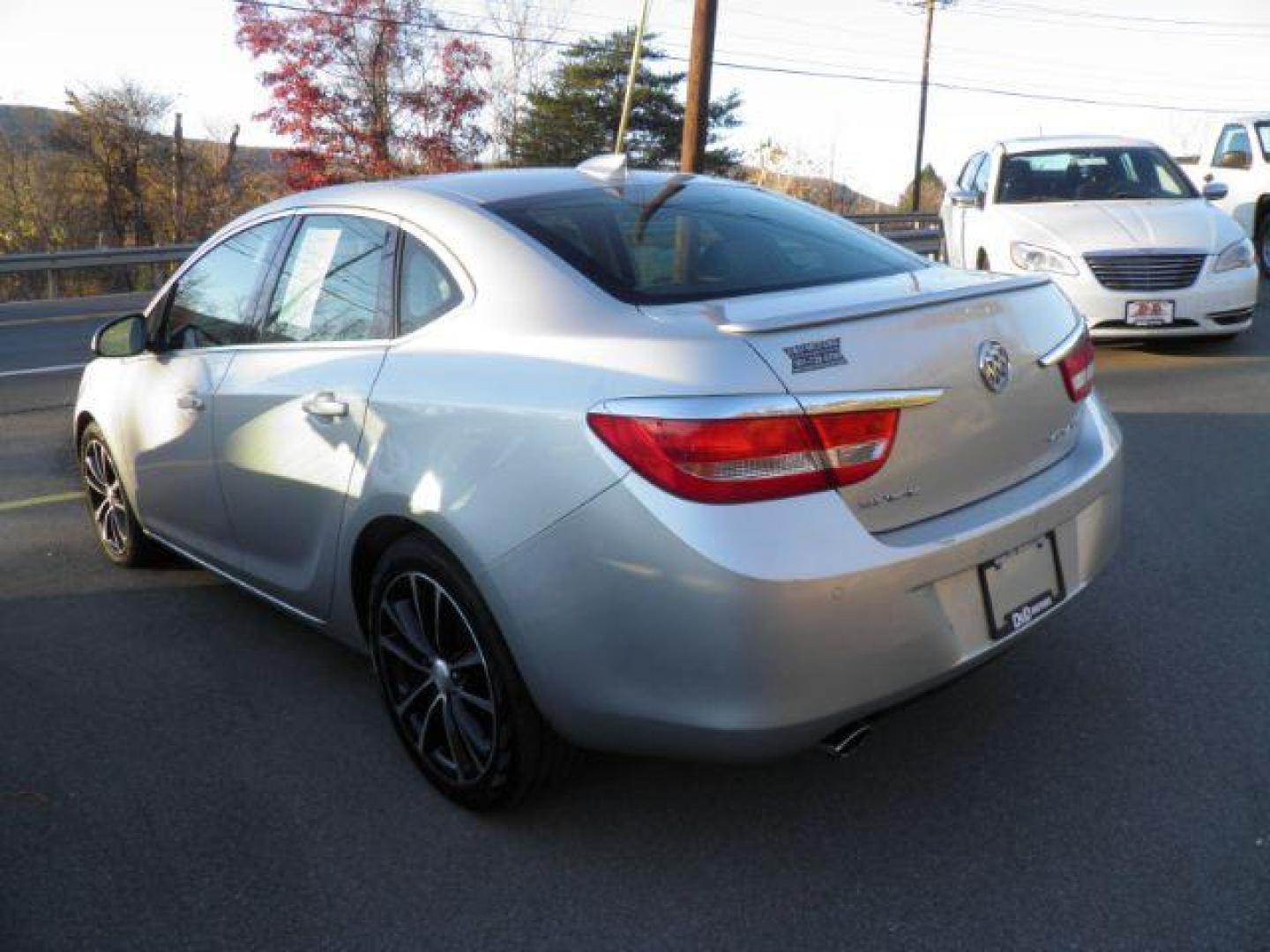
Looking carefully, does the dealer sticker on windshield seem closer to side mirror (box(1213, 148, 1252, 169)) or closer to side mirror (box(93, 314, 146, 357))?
side mirror (box(93, 314, 146, 357))

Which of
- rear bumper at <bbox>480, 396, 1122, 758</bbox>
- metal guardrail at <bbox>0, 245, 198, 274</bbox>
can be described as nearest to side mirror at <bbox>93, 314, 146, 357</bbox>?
rear bumper at <bbox>480, 396, 1122, 758</bbox>

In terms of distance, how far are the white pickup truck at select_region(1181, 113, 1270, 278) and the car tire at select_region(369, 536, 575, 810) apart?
12041 millimetres

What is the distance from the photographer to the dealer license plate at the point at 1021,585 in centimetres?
246

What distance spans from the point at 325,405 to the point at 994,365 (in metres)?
1.73

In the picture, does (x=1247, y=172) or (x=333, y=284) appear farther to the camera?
(x=1247, y=172)

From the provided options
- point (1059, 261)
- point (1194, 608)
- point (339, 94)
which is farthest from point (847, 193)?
point (1194, 608)

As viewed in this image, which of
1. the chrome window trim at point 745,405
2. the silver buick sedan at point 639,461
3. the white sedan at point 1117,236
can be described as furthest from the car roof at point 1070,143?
the chrome window trim at point 745,405

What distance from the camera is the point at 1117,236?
25.3 ft

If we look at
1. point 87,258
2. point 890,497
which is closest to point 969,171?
point 890,497

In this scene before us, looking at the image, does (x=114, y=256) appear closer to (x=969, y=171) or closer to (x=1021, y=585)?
(x=969, y=171)

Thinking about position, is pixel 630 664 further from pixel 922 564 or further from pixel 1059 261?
pixel 1059 261

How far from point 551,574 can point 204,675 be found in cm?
187

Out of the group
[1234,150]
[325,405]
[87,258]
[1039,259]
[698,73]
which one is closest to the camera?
[325,405]

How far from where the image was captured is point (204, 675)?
3.66m
